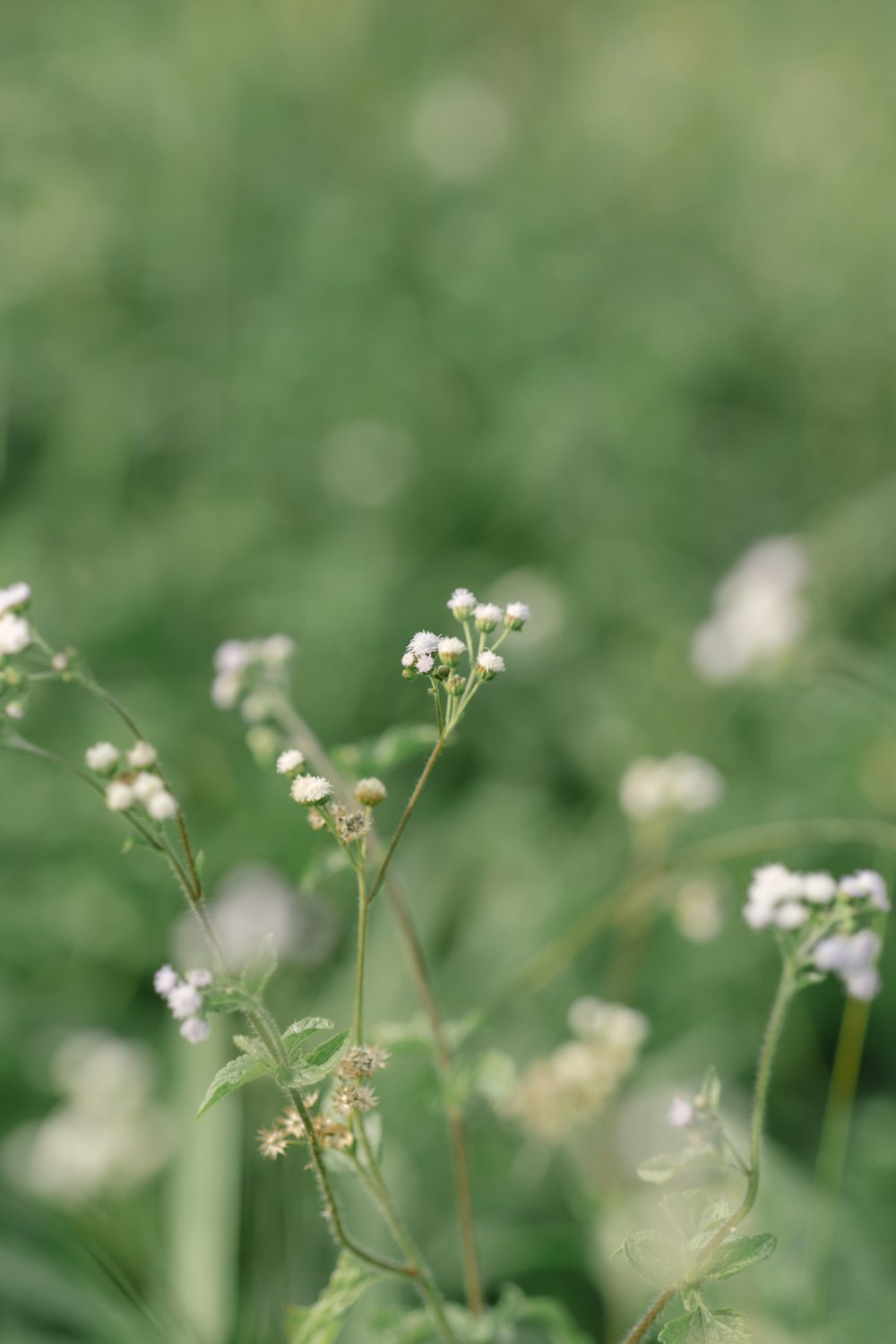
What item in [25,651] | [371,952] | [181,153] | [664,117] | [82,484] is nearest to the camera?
[25,651]

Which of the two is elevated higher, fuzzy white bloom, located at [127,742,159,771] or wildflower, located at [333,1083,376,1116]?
fuzzy white bloom, located at [127,742,159,771]

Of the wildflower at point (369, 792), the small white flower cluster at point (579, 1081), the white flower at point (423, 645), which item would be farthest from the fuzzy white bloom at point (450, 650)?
the small white flower cluster at point (579, 1081)

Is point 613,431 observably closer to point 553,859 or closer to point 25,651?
point 553,859

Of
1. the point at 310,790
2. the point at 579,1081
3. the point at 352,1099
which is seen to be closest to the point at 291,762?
the point at 310,790

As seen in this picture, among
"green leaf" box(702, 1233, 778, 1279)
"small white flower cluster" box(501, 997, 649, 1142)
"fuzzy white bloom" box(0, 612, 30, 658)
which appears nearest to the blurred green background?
"small white flower cluster" box(501, 997, 649, 1142)

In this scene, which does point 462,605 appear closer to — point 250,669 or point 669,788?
point 250,669

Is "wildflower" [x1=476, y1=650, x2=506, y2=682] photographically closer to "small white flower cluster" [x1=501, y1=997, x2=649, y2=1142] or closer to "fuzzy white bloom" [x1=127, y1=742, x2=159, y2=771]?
"fuzzy white bloom" [x1=127, y1=742, x2=159, y2=771]

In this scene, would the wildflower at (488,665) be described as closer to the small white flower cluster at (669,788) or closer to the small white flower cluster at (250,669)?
the small white flower cluster at (250,669)

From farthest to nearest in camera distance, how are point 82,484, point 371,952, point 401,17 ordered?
point 401,17 < point 82,484 < point 371,952

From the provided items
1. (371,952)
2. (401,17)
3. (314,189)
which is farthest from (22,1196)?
(401,17)
